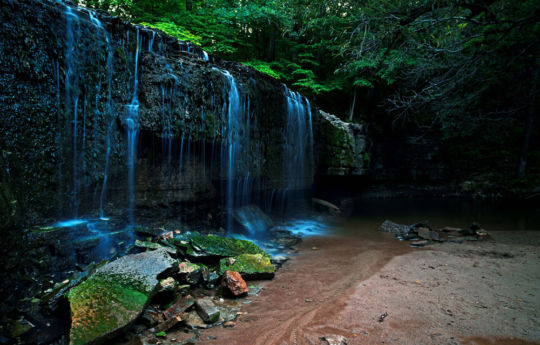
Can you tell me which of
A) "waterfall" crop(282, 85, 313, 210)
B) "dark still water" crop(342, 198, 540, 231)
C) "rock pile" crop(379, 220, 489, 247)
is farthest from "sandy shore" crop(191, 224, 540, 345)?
"waterfall" crop(282, 85, 313, 210)

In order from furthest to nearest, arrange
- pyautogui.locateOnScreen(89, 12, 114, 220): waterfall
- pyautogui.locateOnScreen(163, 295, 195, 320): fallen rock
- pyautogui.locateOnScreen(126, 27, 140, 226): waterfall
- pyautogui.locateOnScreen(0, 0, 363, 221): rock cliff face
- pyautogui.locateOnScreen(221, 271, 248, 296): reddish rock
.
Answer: pyautogui.locateOnScreen(126, 27, 140, 226): waterfall, pyautogui.locateOnScreen(89, 12, 114, 220): waterfall, pyautogui.locateOnScreen(0, 0, 363, 221): rock cliff face, pyautogui.locateOnScreen(221, 271, 248, 296): reddish rock, pyautogui.locateOnScreen(163, 295, 195, 320): fallen rock

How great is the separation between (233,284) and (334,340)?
1.71 m

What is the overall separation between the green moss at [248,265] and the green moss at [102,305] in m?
1.58

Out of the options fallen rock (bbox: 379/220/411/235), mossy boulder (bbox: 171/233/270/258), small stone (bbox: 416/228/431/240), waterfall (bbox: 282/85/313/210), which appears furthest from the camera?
waterfall (bbox: 282/85/313/210)

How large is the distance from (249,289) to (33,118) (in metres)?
4.31

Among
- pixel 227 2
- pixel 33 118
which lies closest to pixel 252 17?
pixel 227 2

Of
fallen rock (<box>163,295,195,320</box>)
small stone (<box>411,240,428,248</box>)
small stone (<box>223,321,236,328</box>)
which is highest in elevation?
fallen rock (<box>163,295,195,320</box>)

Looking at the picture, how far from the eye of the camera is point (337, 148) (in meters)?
13.8

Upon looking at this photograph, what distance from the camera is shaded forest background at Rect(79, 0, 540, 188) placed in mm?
5274

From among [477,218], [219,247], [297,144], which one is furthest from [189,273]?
[477,218]

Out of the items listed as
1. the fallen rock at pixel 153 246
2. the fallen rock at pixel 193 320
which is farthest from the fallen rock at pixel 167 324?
the fallen rock at pixel 153 246

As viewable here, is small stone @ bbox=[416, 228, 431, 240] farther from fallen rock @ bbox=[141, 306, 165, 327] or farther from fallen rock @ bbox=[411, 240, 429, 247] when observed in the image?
fallen rock @ bbox=[141, 306, 165, 327]

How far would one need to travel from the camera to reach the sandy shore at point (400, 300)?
281cm

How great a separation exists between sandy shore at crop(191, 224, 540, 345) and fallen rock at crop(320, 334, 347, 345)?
0.18 ft
